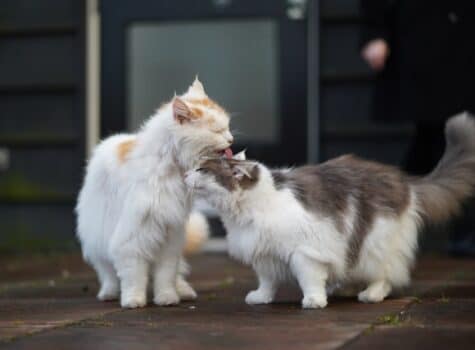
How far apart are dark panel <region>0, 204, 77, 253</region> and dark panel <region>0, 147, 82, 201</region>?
0.41 feet

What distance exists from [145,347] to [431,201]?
6.79ft

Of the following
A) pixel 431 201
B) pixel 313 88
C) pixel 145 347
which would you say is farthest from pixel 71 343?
pixel 313 88

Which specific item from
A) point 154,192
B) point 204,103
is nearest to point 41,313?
point 154,192

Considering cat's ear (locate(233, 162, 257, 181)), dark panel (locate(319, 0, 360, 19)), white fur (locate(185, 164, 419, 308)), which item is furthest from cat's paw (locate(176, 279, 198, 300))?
dark panel (locate(319, 0, 360, 19))

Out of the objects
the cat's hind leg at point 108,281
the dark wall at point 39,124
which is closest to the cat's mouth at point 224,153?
the cat's hind leg at point 108,281

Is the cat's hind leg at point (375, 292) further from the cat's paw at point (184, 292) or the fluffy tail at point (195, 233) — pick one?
the fluffy tail at point (195, 233)

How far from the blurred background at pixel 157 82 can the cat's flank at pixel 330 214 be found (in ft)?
9.97

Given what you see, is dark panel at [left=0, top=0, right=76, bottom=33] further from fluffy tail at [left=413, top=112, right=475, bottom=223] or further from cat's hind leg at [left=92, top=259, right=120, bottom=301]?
fluffy tail at [left=413, top=112, right=475, bottom=223]

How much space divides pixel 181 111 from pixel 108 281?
1.22m

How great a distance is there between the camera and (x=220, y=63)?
8602mm

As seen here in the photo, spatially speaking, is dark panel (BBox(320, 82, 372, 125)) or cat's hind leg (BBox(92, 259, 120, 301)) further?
dark panel (BBox(320, 82, 372, 125))

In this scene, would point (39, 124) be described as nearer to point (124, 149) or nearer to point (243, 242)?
point (124, 149)

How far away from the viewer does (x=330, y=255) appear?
→ 468 cm

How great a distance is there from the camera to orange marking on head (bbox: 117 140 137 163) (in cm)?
492
